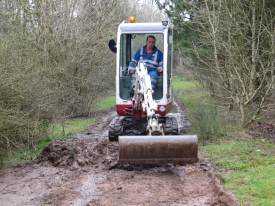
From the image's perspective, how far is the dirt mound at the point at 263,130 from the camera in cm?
1322

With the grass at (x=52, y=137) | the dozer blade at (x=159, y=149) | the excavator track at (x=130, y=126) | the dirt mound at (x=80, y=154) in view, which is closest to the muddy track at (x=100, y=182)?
the dirt mound at (x=80, y=154)

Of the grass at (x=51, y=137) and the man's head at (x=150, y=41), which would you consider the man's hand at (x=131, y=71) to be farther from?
the grass at (x=51, y=137)

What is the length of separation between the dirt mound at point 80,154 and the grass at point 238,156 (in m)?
1.86

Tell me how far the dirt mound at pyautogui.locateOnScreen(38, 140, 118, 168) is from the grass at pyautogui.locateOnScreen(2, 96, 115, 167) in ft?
1.70

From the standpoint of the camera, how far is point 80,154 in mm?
10602

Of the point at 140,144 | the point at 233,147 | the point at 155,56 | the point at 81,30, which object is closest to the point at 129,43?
the point at 155,56

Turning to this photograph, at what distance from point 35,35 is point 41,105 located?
20.3 ft

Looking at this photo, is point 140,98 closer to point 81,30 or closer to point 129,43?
point 129,43

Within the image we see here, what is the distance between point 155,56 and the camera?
491 inches

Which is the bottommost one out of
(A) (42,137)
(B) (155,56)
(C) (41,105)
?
(A) (42,137)

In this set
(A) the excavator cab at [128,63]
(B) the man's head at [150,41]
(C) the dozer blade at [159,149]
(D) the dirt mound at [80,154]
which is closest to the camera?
(C) the dozer blade at [159,149]

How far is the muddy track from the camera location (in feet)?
23.9

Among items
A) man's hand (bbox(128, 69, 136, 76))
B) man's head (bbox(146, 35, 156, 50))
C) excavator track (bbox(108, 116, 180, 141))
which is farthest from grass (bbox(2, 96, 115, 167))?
man's head (bbox(146, 35, 156, 50))

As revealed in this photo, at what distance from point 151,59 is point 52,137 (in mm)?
3623
